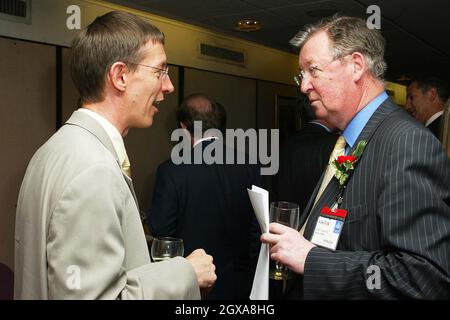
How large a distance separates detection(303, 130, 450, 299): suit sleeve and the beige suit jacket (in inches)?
18.6

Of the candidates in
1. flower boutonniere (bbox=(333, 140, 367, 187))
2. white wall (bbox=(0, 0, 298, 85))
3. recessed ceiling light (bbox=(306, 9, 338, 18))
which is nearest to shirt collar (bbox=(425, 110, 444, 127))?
recessed ceiling light (bbox=(306, 9, 338, 18))

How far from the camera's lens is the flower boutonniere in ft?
4.28

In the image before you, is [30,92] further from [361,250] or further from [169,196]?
[361,250]

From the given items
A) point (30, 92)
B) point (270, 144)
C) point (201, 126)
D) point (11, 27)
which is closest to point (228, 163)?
point (201, 126)

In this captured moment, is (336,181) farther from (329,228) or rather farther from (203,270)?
(203,270)

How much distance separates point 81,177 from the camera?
3.14ft

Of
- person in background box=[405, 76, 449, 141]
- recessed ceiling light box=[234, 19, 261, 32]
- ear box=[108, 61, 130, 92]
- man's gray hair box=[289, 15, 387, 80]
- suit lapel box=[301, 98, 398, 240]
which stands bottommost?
suit lapel box=[301, 98, 398, 240]

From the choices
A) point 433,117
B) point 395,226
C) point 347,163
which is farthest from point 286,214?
point 433,117

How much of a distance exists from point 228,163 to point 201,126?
0.97ft

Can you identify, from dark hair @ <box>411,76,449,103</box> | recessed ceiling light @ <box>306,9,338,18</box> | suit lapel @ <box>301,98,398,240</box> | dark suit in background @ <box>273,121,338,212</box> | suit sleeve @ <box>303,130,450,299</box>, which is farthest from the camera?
dark hair @ <box>411,76,449,103</box>

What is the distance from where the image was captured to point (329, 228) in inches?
51.5

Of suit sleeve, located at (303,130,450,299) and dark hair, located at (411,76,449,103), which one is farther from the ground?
dark hair, located at (411,76,449,103)

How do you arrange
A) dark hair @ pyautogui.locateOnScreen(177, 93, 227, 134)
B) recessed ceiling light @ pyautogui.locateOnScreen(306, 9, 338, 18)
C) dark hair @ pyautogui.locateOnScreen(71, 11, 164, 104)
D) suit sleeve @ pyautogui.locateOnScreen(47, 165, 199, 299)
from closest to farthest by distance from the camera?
1. suit sleeve @ pyautogui.locateOnScreen(47, 165, 199, 299)
2. dark hair @ pyautogui.locateOnScreen(71, 11, 164, 104)
3. dark hair @ pyautogui.locateOnScreen(177, 93, 227, 134)
4. recessed ceiling light @ pyautogui.locateOnScreen(306, 9, 338, 18)

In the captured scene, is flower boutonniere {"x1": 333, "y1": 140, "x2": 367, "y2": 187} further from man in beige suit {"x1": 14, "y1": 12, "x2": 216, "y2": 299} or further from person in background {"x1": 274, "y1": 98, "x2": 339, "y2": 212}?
person in background {"x1": 274, "y1": 98, "x2": 339, "y2": 212}
